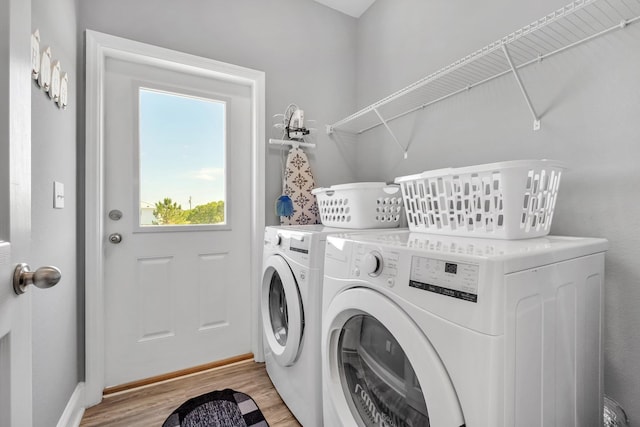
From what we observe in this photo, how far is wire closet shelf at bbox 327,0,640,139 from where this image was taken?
1.03 meters

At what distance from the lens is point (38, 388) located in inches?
42.1

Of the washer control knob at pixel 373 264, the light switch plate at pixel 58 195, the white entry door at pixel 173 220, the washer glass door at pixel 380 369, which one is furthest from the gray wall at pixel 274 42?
the washer control knob at pixel 373 264

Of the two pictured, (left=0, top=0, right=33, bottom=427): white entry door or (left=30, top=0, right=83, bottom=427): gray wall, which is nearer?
(left=0, top=0, right=33, bottom=427): white entry door

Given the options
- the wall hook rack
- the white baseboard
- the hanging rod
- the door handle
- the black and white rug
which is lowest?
the black and white rug

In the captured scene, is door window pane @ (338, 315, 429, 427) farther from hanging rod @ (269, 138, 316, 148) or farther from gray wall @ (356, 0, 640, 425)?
hanging rod @ (269, 138, 316, 148)

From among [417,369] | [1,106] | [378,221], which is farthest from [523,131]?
[1,106]

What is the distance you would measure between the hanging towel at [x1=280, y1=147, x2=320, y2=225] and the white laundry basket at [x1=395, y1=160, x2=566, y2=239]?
3.61 feet

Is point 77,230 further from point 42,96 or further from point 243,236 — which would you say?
point 243,236

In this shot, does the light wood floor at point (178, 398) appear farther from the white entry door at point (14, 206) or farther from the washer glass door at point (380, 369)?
the white entry door at point (14, 206)

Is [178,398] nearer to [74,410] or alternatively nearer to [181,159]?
[74,410]

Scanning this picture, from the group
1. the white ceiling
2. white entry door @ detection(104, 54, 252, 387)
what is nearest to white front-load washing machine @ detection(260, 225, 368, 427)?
white entry door @ detection(104, 54, 252, 387)

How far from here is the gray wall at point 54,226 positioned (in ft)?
3.53

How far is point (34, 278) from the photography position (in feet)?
1.73

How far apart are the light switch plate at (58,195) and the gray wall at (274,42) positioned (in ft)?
3.15
